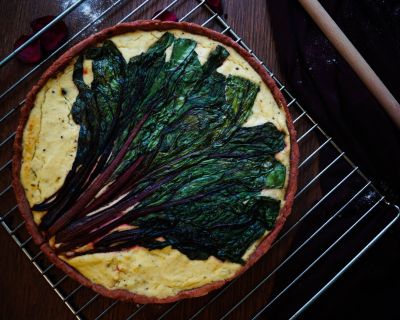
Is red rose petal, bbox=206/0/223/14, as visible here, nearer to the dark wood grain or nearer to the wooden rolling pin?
the dark wood grain

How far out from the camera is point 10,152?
2338mm

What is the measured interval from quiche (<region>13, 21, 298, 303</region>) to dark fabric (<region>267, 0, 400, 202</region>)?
382 millimetres

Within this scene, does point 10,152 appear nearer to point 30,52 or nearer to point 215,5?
point 30,52

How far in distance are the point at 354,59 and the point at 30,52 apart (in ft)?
5.34

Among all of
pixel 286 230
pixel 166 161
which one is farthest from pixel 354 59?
pixel 166 161

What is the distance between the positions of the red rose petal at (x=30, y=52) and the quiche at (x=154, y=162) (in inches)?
14.0

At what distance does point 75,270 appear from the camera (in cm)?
202

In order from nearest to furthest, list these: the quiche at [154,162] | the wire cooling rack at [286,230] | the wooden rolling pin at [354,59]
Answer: the quiche at [154,162] < the wire cooling rack at [286,230] < the wooden rolling pin at [354,59]

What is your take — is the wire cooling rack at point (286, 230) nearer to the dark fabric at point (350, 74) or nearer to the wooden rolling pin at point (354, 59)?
the dark fabric at point (350, 74)

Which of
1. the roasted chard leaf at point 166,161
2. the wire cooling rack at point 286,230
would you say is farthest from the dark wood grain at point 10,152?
the roasted chard leaf at point 166,161

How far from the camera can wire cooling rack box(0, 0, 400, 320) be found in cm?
229

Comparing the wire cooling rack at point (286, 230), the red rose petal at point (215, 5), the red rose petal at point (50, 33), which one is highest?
the red rose petal at point (50, 33)

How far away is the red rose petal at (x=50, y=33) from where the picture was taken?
2.38m

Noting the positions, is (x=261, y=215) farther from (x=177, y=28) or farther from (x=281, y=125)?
(x=177, y=28)
